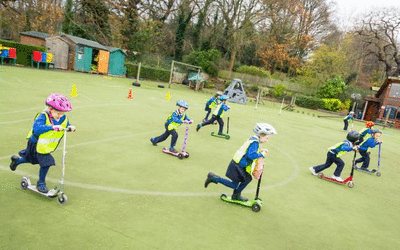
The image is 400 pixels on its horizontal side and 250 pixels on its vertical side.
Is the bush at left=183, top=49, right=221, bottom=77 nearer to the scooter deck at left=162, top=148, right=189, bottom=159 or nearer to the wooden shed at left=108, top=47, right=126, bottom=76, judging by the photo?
the wooden shed at left=108, top=47, right=126, bottom=76

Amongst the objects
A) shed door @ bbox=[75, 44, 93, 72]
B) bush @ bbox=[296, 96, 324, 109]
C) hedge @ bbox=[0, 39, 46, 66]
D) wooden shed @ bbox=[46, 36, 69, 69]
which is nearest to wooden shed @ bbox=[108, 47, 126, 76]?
shed door @ bbox=[75, 44, 93, 72]

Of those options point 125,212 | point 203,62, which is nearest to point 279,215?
point 125,212

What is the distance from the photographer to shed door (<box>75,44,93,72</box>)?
102 feet

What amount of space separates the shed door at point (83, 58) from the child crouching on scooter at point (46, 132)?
28899 millimetres

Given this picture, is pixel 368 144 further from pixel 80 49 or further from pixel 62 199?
pixel 80 49

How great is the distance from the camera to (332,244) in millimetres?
5273

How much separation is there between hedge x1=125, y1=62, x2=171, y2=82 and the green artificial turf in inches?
1026

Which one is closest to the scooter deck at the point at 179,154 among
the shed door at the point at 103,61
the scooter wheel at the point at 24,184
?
the scooter wheel at the point at 24,184

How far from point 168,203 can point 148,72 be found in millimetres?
34350

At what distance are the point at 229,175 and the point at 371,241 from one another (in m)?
3.00

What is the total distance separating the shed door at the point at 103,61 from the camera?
3297 cm

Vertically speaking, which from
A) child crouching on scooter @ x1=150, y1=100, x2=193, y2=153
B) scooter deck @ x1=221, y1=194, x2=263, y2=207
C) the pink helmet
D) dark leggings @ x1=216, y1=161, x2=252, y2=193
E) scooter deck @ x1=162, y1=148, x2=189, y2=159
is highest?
the pink helmet

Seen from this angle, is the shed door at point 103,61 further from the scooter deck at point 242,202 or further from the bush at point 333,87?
the bush at point 333,87

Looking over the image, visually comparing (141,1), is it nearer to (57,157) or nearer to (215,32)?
(215,32)
